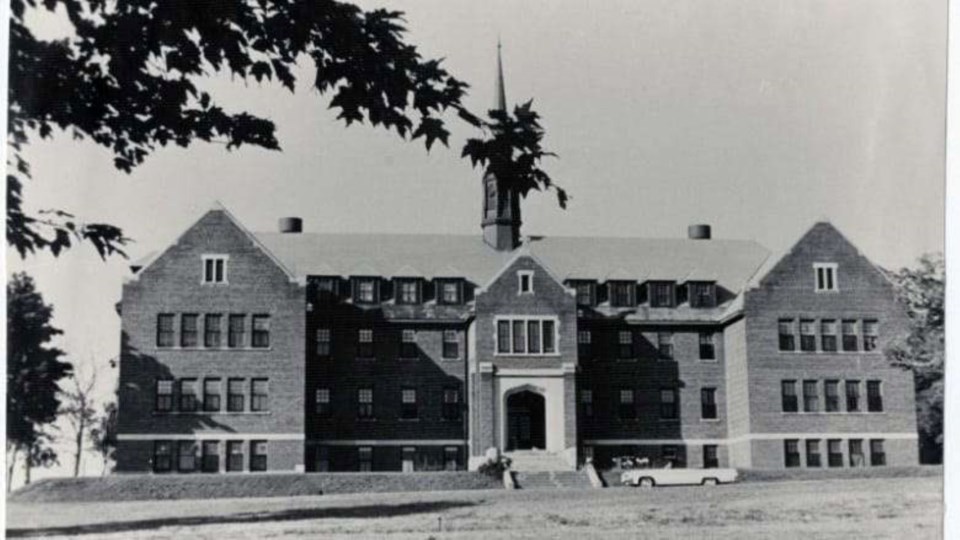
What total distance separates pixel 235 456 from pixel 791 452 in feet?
63.1

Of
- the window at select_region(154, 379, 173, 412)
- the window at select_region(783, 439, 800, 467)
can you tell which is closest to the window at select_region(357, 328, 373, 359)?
the window at select_region(154, 379, 173, 412)

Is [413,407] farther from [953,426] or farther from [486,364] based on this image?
[953,426]

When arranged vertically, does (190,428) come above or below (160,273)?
below

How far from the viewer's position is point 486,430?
141ft

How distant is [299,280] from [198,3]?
103 feet

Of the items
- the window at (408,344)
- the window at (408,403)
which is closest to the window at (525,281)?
the window at (408,344)

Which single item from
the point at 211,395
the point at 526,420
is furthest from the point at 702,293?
the point at 211,395

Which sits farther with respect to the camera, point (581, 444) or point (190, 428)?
point (581, 444)

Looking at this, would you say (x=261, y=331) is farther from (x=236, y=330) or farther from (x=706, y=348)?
(x=706, y=348)

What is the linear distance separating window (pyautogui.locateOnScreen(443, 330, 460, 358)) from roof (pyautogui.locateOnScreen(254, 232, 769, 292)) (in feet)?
7.95

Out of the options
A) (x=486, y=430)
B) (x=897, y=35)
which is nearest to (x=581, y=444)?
(x=486, y=430)

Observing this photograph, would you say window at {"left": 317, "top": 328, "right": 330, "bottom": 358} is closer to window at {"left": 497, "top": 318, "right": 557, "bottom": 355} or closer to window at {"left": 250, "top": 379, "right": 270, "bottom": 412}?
window at {"left": 250, "top": 379, "right": 270, "bottom": 412}

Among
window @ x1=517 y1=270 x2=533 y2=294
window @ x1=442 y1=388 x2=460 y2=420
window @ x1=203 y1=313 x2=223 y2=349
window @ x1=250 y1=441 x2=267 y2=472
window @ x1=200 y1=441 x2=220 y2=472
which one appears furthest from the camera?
window @ x1=442 y1=388 x2=460 y2=420

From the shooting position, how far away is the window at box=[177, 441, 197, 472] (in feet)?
133
